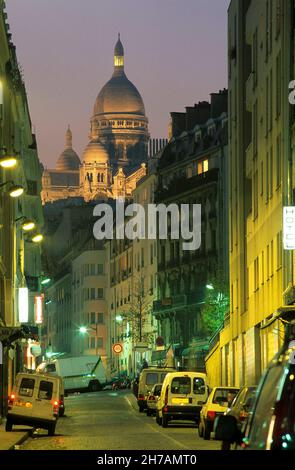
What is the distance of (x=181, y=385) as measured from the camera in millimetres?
49125

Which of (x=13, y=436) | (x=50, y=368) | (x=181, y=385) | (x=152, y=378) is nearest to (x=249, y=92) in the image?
(x=152, y=378)

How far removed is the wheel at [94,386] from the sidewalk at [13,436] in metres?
65.4

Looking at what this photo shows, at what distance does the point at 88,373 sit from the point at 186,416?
212 ft

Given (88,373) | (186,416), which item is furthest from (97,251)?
(186,416)

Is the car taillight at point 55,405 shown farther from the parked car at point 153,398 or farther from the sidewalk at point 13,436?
the parked car at point 153,398

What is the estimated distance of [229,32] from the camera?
79375 mm

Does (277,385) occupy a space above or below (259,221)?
below

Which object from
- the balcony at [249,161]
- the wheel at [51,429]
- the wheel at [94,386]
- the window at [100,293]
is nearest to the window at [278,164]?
the balcony at [249,161]

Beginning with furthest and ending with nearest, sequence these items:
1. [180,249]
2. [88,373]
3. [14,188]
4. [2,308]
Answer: [180,249], [88,373], [2,308], [14,188]

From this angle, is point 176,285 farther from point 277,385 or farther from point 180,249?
point 277,385

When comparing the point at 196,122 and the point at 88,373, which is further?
the point at 196,122

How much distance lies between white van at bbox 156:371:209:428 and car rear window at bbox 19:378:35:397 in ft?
Answer: 19.7

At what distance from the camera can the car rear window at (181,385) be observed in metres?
49.0

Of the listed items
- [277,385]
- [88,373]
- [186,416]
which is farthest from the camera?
[88,373]
